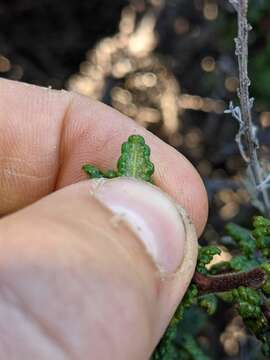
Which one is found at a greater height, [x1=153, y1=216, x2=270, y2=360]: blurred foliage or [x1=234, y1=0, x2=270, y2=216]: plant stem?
[x1=234, y1=0, x2=270, y2=216]: plant stem

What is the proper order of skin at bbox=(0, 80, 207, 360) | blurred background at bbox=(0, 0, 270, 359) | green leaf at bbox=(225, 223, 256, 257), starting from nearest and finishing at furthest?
skin at bbox=(0, 80, 207, 360), green leaf at bbox=(225, 223, 256, 257), blurred background at bbox=(0, 0, 270, 359)

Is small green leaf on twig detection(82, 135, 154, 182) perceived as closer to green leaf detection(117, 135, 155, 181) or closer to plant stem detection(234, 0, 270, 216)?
green leaf detection(117, 135, 155, 181)

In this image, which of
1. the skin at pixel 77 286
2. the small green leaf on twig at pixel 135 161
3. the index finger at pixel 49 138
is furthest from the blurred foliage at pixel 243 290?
the index finger at pixel 49 138

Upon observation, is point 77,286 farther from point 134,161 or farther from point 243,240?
point 243,240

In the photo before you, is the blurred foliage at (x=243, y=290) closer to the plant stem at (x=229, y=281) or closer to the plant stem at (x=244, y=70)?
the plant stem at (x=229, y=281)

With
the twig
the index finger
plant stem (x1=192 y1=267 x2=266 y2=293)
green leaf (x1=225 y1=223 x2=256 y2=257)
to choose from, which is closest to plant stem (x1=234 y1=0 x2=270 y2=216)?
the twig

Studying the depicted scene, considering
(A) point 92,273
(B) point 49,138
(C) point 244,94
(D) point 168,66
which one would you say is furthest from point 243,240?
(D) point 168,66

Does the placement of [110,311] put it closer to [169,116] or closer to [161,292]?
[161,292]
